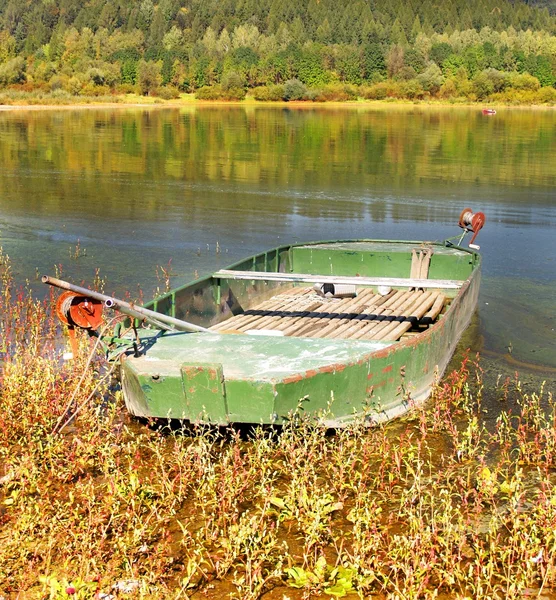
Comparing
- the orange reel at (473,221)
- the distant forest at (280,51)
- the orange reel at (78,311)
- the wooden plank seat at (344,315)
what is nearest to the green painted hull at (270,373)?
the orange reel at (78,311)

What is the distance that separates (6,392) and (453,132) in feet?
154

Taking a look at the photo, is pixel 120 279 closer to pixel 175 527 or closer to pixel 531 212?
pixel 175 527

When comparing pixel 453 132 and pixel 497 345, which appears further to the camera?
pixel 453 132

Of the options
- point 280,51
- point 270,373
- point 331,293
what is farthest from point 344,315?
point 280,51

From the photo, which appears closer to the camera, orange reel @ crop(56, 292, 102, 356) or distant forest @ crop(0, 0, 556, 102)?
orange reel @ crop(56, 292, 102, 356)

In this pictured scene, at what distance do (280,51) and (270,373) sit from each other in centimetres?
12241

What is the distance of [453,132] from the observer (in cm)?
5194

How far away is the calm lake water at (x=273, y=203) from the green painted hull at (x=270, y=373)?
8.54 feet

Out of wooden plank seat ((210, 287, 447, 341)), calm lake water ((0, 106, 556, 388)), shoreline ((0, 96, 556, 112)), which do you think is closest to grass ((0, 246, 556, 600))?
wooden plank seat ((210, 287, 447, 341))

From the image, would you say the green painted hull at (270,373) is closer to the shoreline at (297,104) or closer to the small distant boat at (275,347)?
the small distant boat at (275,347)

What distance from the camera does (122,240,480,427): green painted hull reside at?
7.29 m

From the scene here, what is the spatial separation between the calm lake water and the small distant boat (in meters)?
1.58

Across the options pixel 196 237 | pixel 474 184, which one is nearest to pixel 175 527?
pixel 196 237

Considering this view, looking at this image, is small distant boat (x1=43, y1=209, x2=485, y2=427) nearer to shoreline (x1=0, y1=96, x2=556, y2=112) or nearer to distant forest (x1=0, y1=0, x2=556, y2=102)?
shoreline (x1=0, y1=96, x2=556, y2=112)
